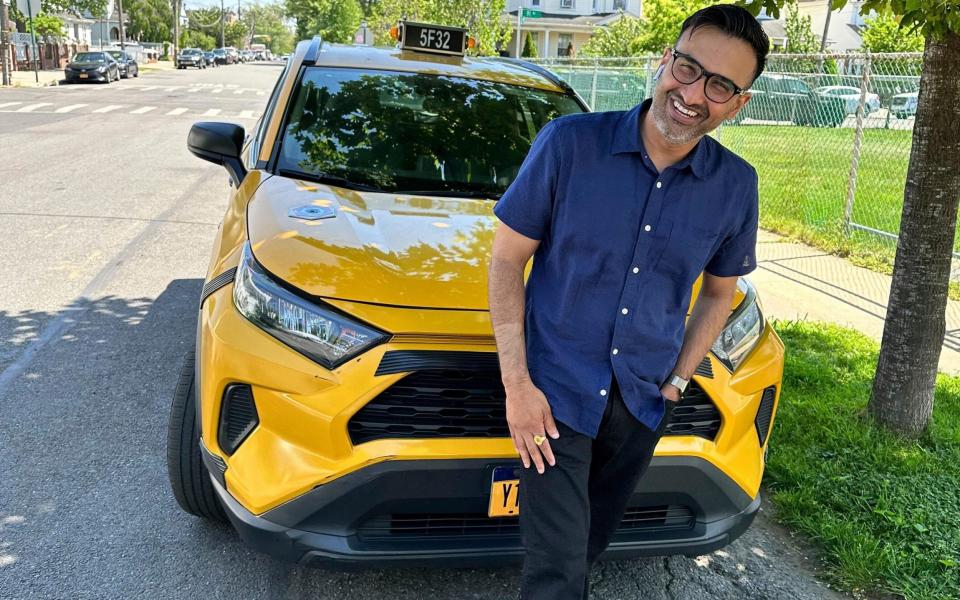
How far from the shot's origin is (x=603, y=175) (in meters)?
1.95

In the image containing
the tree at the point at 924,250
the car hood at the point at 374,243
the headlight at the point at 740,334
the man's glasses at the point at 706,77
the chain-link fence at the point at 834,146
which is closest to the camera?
the man's glasses at the point at 706,77

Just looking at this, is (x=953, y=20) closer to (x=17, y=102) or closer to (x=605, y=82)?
(x=605, y=82)

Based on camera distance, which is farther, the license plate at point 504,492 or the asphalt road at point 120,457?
the asphalt road at point 120,457

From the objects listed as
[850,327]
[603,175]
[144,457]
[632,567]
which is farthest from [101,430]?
[850,327]

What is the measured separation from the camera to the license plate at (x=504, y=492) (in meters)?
2.35

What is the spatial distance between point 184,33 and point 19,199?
8450cm

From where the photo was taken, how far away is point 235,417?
8.00ft

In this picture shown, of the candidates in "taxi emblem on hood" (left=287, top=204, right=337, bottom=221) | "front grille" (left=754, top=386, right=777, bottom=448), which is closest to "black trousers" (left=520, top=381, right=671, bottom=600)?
"front grille" (left=754, top=386, right=777, bottom=448)

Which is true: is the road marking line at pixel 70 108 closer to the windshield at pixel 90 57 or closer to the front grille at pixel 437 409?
the windshield at pixel 90 57

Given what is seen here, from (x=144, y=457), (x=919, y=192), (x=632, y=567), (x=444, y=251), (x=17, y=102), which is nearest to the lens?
(x=444, y=251)

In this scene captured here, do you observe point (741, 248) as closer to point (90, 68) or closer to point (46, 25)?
point (90, 68)

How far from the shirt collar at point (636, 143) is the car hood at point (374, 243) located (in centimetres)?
71

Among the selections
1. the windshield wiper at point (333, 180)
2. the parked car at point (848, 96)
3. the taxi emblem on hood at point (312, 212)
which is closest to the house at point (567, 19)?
the parked car at point (848, 96)

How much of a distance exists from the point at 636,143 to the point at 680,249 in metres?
0.28
